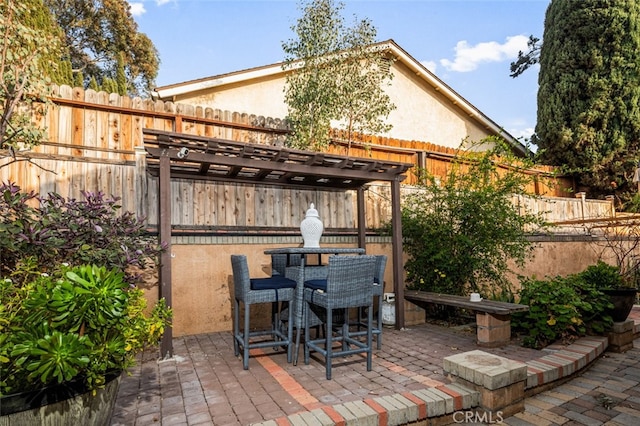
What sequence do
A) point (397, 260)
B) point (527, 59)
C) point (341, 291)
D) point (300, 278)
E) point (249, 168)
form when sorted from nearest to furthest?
1. point (341, 291)
2. point (300, 278)
3. point (249, 168)
4. point (397, 260)
5. point (527, 59)

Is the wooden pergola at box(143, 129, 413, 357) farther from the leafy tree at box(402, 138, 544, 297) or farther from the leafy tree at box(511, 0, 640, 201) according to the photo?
the leafy tree at box(511, 0, 640, 201)

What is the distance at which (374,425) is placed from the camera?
92.3 inches

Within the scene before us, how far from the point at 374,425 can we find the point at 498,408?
1.02 meters

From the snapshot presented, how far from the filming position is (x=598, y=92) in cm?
1166

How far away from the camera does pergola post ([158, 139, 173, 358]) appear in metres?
3.58

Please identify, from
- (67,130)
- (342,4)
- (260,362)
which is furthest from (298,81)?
(260,362)

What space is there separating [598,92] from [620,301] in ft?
34.3

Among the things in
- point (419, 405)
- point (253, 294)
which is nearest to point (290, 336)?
point (253, 294)

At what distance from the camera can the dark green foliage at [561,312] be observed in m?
3.96

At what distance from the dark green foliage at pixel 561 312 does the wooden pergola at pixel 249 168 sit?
4.99 feet

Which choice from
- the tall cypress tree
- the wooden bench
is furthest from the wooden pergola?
the tall cypress tree

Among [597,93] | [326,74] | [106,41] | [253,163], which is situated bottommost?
[253,163]

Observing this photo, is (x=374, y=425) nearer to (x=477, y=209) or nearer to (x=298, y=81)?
(x=477, y=209)

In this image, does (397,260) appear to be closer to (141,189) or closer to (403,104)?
(141,189)
